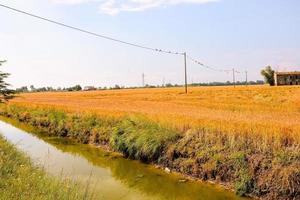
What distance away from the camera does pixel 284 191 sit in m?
10.4

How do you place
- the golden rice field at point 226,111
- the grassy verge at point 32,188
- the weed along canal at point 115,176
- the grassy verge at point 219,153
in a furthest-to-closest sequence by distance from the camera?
the golden rice field at point 226,111, the weed along canal at point 115,176, the grassy verge at point 219,153, the grassy verge at point 32,188

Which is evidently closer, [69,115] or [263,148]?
[263,148]

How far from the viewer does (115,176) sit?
14.9m

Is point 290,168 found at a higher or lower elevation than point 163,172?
higher

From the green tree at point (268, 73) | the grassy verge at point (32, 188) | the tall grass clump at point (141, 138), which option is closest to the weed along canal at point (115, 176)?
the tall grass clump at point (141, 138)

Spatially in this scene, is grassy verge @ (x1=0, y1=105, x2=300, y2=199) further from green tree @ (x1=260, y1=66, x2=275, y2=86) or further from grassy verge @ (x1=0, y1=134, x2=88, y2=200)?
green tree @ (x1=260, y1=66, x2=275, y2=86)

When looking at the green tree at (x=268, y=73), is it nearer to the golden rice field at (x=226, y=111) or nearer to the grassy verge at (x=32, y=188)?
the golden rice field at (x=226, y=111)

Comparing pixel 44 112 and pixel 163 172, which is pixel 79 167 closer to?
pixel 163 172

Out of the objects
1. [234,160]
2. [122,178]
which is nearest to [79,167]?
[122,178]

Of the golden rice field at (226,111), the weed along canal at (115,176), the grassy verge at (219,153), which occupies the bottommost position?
the weed along canal at (115,176)

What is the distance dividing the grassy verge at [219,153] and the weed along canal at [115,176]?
445 mm

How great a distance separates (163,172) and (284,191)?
538 centimetres

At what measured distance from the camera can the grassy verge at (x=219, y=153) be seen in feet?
35.4

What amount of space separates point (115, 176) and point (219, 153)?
4135mm
